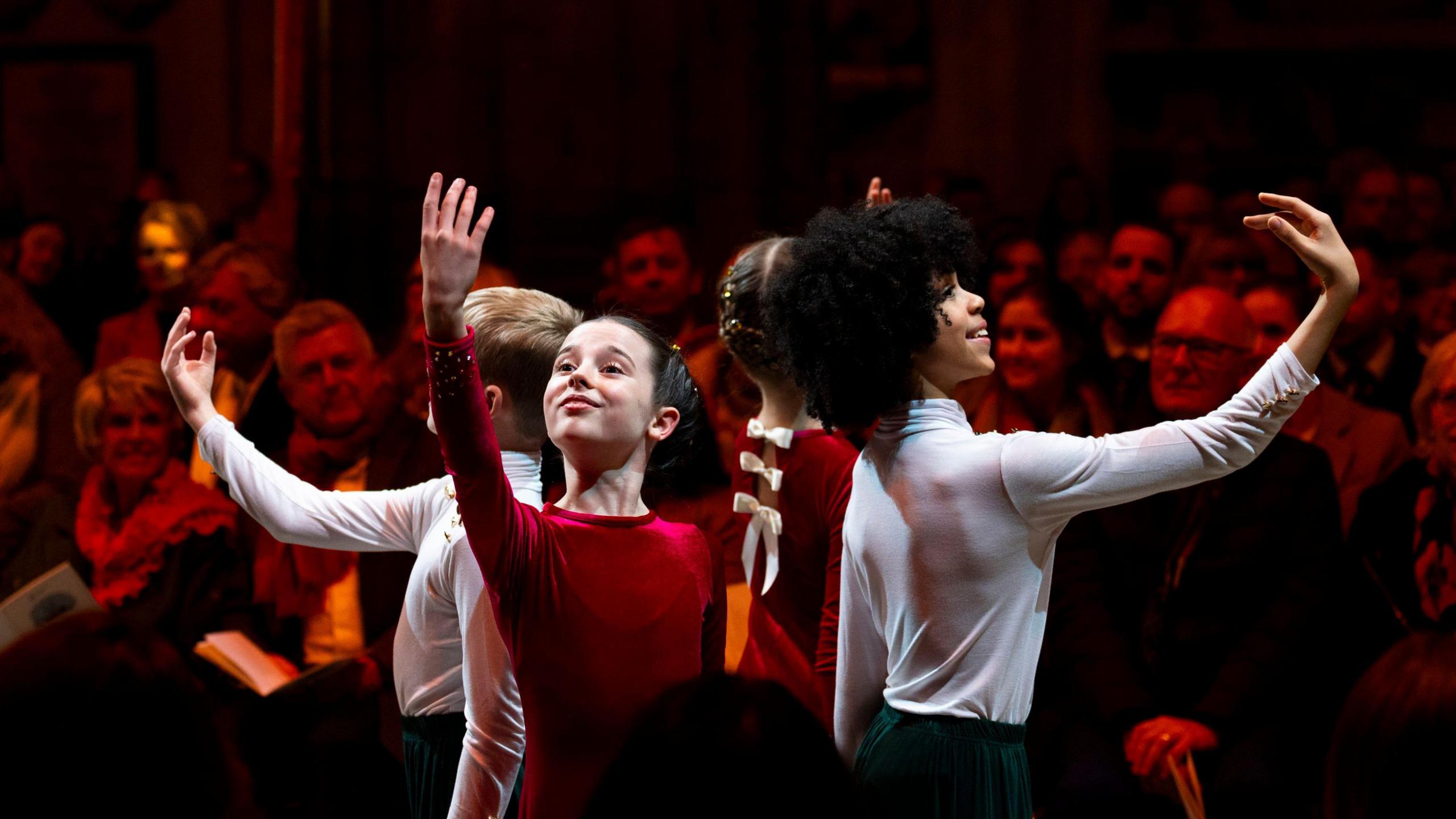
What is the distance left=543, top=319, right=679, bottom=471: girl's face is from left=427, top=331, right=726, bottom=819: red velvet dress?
0.33ft

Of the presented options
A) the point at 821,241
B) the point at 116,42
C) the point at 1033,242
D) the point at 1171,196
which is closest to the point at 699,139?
the point at 1033,242

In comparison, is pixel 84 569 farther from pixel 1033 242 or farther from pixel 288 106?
pixel 288 106

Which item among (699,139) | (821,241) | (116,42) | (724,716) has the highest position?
(116,42)

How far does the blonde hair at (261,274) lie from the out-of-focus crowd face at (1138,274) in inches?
98.9

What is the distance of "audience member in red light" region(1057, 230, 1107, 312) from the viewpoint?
16.4 ft

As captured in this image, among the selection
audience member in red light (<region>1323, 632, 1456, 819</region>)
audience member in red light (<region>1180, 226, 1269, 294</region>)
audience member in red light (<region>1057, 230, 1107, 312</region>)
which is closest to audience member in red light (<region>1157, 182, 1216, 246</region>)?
audience member in red light (<region>1057, 230, 1107, 312</region>)

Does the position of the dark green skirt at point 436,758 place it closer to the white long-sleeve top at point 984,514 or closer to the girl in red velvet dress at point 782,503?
the girl in red velvet dress at point 782,503

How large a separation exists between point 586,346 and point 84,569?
93.5 inches

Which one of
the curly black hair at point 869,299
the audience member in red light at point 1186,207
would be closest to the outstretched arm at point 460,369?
the curly black hair at point 869,299

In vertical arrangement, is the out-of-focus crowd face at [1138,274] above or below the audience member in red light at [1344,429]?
above

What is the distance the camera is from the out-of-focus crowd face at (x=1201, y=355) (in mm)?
3477

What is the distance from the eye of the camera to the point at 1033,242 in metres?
4.88

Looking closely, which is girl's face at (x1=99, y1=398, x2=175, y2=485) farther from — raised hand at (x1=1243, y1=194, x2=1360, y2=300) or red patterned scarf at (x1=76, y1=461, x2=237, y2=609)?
raised hand at (x1=1243, y1=194, x2=1360, y2=300)

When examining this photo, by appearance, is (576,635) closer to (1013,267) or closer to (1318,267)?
(1318,267)
